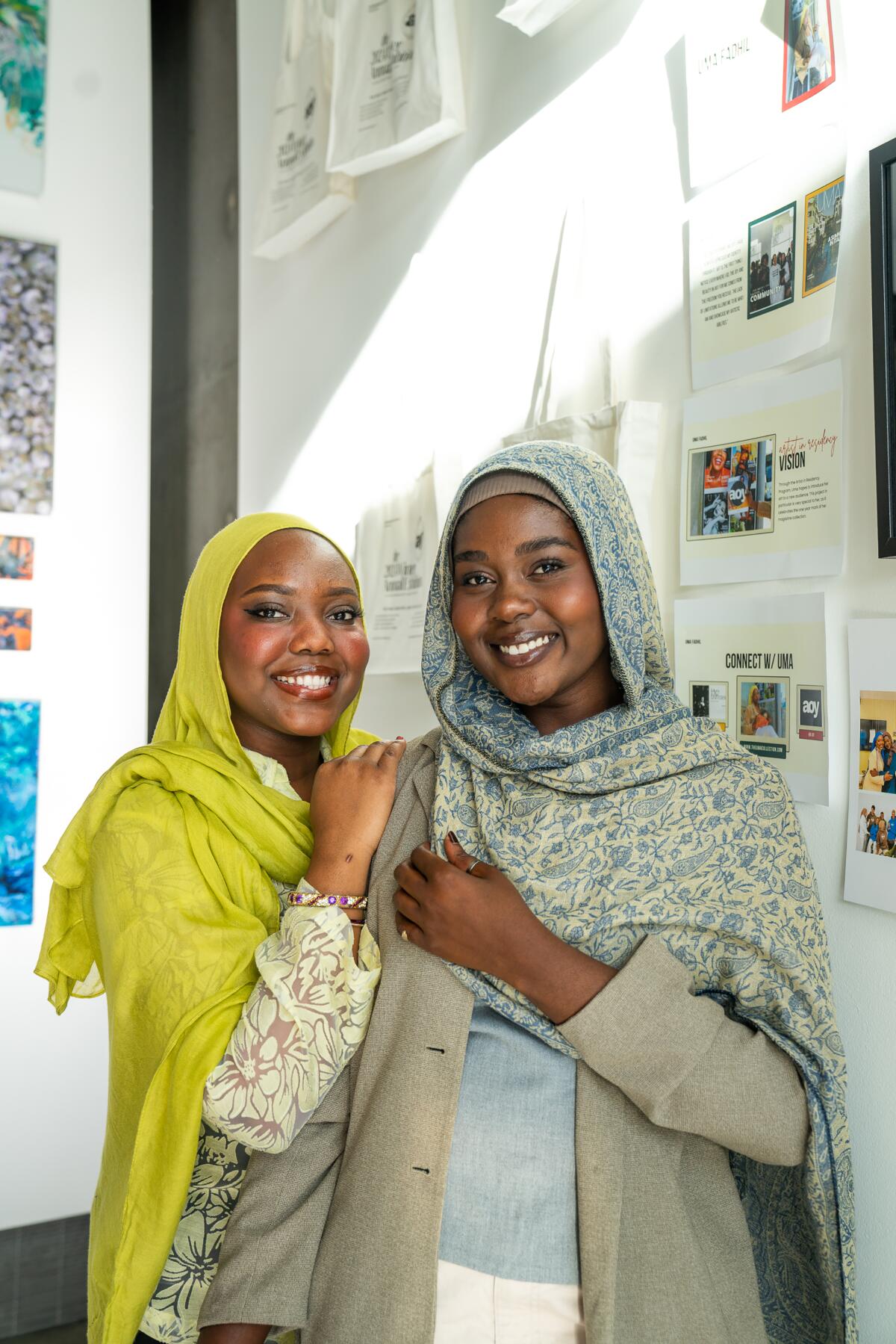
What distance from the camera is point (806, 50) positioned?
1.45 metres

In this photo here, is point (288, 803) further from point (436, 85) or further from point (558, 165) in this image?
point (436, 85)

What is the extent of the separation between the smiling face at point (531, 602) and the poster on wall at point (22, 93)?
2588 mm

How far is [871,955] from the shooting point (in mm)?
1358

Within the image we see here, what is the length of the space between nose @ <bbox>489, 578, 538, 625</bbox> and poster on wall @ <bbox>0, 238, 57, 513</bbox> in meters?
2.30

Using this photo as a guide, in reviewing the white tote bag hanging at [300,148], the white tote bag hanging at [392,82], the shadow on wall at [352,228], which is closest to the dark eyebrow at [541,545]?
the shadow on wall at [352,228]

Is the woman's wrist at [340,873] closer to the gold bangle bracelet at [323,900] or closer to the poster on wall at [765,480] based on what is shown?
the gold bangle bracelet at [323,900]

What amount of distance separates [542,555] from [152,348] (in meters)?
3.14

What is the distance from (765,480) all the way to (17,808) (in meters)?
2.35

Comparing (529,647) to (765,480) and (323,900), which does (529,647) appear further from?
(765,480)

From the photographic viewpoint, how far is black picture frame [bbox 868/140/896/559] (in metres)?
1.29

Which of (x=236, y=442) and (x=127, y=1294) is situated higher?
(x=236, y=442)

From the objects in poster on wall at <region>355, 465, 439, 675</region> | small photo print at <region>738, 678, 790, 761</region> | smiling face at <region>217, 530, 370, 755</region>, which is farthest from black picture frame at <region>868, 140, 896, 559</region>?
poster on wall at <region>355, 465, 439, 675</region>

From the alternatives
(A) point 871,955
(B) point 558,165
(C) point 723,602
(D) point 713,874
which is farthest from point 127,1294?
(B) point 558,165

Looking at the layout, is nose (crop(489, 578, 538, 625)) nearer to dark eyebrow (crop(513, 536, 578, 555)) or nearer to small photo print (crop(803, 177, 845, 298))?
dark eyebrow (crop(513, 536, 578, 555))
